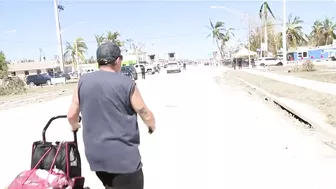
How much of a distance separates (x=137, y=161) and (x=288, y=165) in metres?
4.00

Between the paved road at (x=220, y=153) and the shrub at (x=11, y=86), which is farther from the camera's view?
the shrub at (x=11, y=86)

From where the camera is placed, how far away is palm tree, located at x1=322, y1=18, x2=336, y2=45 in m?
109

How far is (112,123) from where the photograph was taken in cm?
320

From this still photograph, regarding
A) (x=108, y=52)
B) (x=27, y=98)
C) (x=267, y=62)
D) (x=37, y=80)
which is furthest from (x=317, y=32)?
(x=108, y=52)

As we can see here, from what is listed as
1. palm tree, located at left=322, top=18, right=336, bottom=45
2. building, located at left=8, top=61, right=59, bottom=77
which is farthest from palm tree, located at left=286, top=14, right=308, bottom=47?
building, located at left=8, top=61, right=59, bottom=77

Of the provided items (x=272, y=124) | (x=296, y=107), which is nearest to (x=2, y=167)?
(x=272, y=124)

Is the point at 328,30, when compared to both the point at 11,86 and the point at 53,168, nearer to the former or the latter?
the point at 11,86

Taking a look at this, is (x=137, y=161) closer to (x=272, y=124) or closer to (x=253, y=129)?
(x=253, y=129)

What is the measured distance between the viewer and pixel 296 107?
1391cm

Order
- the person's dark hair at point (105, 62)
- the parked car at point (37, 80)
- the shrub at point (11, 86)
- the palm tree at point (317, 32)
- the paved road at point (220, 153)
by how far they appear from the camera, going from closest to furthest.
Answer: the person's dark hair at point (105, 62)
the paved road at point (220, 153)
the shrub at point (11, 86)
the parked car at point (37, 80)
the palm tree at point (317, 32)

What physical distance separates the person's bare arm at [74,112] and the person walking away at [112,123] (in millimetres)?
106

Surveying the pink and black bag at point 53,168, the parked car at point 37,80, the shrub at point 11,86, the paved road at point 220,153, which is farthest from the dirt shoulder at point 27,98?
the parked car at point 37,80

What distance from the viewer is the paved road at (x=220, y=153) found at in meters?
5.92

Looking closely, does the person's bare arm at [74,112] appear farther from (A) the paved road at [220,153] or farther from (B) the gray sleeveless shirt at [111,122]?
(A) the paved road at [220,153]
